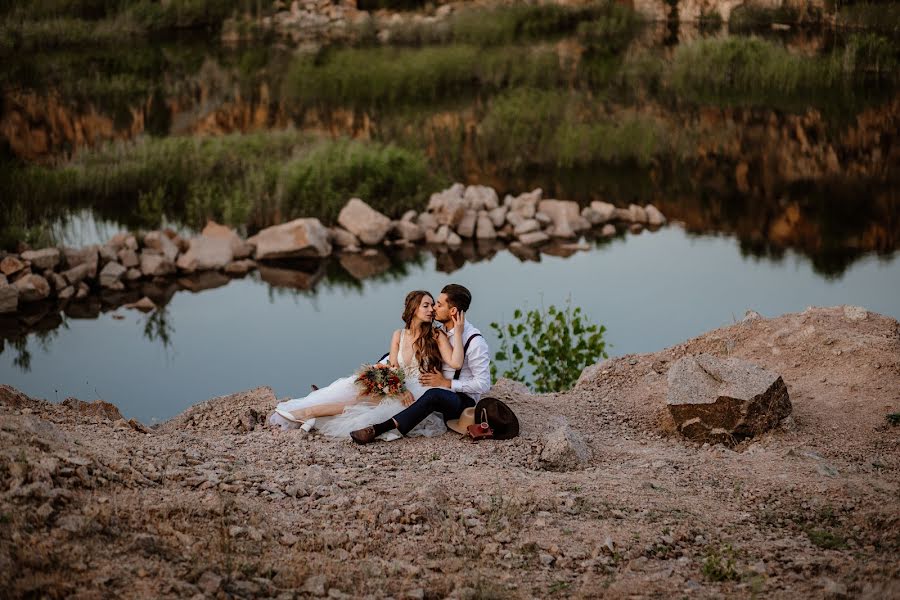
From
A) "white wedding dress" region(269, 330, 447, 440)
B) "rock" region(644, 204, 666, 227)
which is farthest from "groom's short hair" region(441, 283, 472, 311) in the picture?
"rock" region(644, 204, 666, 227)

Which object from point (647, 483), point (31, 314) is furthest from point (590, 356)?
point (31, 314)

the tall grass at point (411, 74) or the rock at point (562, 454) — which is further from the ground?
the rock at point (562, 454)

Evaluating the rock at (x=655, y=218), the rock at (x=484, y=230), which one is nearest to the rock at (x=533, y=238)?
the rock at (x=484, y=230)

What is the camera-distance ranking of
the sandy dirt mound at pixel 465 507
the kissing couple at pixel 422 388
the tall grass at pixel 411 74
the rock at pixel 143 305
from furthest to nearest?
the tall grass at pixel 411 74
the rock at pixel 143 305
the kissing couple at pixel 422 388
the sandy dirt mound at pixel 465 507

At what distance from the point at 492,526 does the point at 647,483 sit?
4.73ft

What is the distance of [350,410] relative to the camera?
8930 mm

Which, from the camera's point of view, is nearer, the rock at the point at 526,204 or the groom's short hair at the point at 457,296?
the groom's short hair at the point at 457,296

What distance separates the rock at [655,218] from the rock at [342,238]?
5385 mm

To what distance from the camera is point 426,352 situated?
898 centimetres

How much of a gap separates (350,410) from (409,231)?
10.2 metres

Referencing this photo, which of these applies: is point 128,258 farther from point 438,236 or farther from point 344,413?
point 344,413

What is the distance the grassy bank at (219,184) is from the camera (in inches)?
768

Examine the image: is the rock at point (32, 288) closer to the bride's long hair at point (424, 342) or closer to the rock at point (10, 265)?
the rock at point (10, 265)

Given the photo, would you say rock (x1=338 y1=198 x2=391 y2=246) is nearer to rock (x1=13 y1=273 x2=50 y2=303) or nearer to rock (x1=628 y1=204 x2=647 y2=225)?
rock (x1=628 y1=204 x2=647 y2=225)
